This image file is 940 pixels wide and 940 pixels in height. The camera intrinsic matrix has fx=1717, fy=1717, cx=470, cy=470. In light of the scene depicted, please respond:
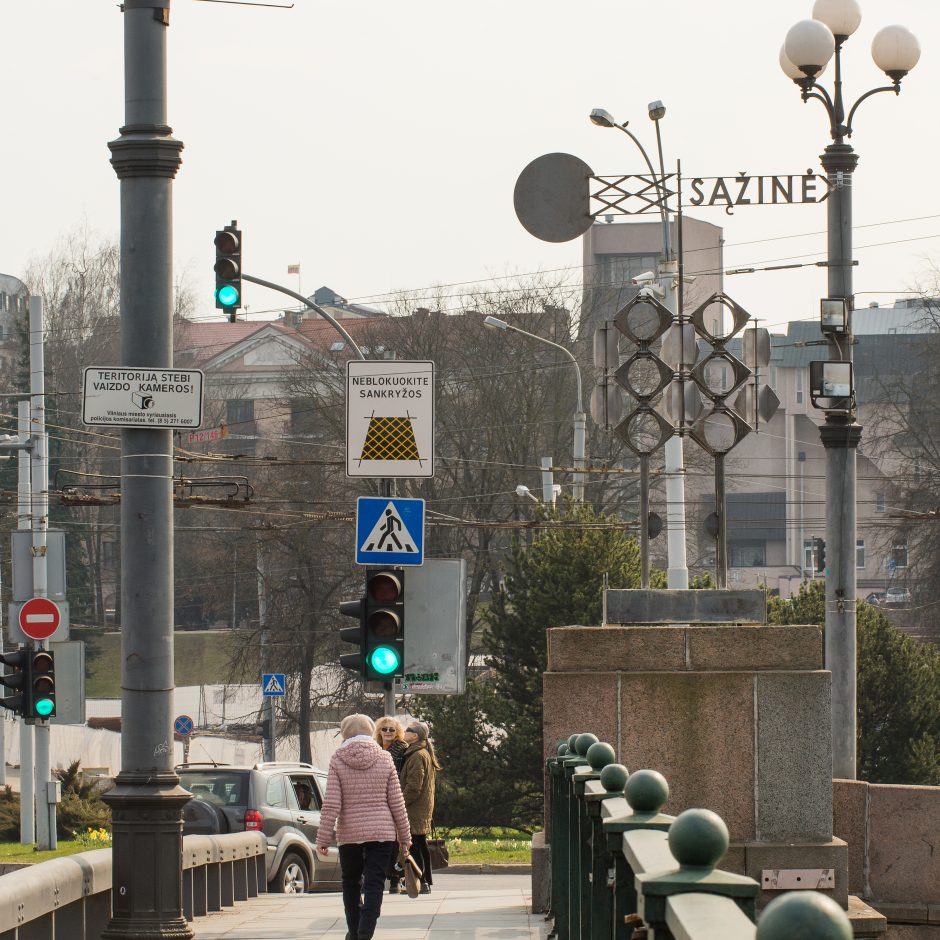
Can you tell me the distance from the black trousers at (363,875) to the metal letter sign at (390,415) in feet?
11.1

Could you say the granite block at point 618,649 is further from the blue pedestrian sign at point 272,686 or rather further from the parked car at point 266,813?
the blue pedestrian sign at point 272,686

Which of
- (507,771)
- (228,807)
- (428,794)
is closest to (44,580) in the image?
(228,807)

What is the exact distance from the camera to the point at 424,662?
12781mm

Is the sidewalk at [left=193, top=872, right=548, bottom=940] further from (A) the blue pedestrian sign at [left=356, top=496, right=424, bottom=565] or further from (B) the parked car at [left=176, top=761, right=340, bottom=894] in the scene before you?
(A) the blue pedestrian sign at [left=356, top=496, right=424, bottom=565]

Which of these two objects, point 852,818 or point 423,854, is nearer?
point 852,818

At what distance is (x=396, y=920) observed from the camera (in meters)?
12.7

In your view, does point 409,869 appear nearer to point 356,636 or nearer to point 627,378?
point 356,636

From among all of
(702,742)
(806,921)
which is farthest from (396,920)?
(806,921)

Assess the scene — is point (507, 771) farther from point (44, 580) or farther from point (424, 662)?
point (424, 662)

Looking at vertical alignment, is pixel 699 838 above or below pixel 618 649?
above

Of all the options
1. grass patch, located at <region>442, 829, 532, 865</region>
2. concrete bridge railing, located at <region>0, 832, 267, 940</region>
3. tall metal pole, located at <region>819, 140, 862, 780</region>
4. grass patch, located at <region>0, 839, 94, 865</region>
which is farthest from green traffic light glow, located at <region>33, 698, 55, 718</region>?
grass patch, located at <region>442, 829, 532, 865</region>

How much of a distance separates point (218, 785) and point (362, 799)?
8756 mm

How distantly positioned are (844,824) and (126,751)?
4.87 metres

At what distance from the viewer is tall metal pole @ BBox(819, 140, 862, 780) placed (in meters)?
13.5
